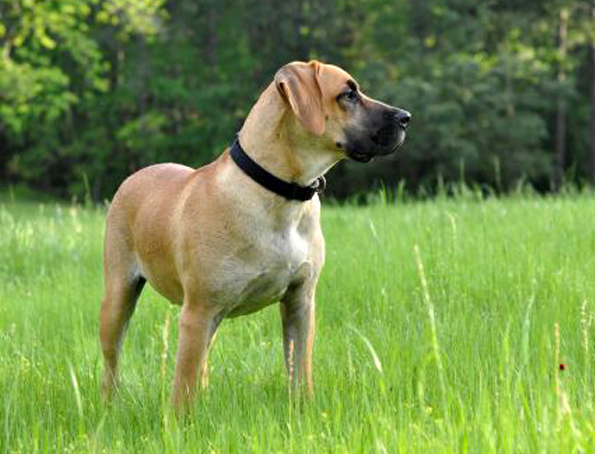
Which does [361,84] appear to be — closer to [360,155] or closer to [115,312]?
[115,312]

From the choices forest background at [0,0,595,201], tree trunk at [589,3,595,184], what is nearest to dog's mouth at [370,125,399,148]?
forest background at [0,0,595,201]

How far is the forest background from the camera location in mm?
29203

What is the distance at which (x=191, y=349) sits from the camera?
3580 mm

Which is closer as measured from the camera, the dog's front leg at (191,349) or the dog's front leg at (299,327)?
the dog's front leg at (191,349)

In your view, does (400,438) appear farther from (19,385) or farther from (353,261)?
(353,261)

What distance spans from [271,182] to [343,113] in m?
0.46

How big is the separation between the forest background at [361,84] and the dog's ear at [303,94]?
2476 cm

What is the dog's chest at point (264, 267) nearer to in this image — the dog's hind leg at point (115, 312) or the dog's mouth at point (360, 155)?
the dog's mouth at point (360, 155)

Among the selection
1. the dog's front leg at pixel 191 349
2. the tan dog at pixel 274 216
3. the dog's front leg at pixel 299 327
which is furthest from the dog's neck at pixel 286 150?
the dog's front leg at pixel 191 349

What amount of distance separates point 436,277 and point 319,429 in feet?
7.96

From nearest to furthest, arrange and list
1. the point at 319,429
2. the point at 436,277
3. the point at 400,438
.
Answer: the point at 400,438, the point at 319,429, the point at 436,277

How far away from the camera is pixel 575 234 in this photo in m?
6.39

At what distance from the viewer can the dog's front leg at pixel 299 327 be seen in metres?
3.79

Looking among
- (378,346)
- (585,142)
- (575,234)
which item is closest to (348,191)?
(585,142)
